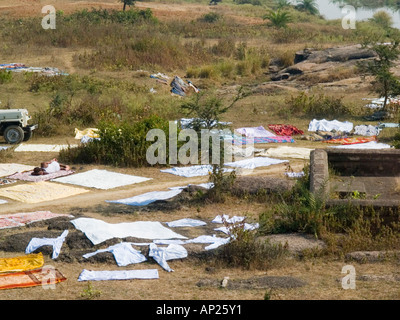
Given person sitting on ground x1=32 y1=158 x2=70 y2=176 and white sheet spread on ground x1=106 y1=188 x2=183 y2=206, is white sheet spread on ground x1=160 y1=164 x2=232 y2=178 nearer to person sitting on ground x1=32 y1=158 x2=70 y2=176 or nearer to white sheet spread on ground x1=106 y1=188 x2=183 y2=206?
white sheet spread on ground x1=106 y1=188 x2=183 y2=206

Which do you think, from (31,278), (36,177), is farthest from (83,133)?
(31,278)

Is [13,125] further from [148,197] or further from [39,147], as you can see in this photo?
[148,197]

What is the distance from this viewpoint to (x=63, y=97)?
48.8 feet

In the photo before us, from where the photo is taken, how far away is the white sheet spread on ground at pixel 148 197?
8.97 m

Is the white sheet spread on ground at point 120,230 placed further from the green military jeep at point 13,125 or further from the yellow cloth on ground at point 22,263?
the green military jeep at point 13,125

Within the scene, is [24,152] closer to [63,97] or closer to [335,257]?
[63,97]

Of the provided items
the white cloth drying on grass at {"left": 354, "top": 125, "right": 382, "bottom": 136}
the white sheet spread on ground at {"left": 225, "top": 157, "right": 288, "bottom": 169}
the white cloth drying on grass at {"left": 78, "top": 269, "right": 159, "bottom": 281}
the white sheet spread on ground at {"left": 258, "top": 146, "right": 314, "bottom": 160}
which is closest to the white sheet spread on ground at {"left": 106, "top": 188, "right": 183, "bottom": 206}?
the white sheet spread on ground at {"left": 225, "top": 157, "right": 288, "bottom": 169}

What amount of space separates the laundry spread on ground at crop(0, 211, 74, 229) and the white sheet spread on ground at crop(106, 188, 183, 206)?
1.13 meters

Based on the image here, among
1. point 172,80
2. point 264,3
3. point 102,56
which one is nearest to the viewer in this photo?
point 172,80

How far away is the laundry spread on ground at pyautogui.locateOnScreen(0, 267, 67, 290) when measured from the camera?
5734 millimetres

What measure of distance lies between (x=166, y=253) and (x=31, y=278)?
135cm

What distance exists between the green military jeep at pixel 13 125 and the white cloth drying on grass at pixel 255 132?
4.61 metres

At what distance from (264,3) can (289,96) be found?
42.5 metres

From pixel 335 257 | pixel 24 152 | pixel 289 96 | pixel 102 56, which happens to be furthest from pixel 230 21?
pixel 335 257
